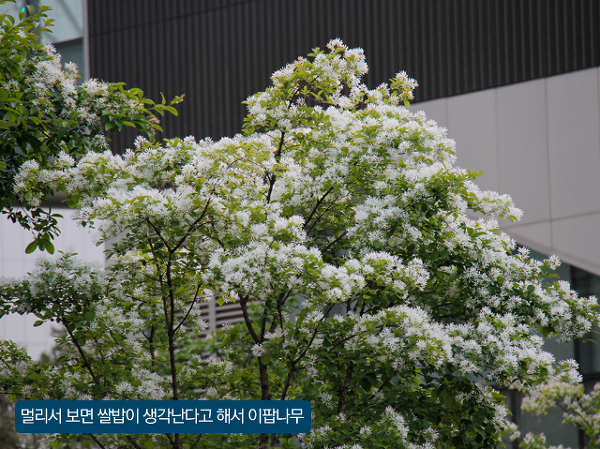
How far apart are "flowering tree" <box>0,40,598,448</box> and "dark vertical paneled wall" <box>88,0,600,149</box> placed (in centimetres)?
818

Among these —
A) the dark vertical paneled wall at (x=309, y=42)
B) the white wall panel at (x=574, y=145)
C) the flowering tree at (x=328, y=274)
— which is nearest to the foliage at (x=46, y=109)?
the flowering tree at (x=328, y=274)

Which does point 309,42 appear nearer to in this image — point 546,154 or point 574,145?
point 546,154

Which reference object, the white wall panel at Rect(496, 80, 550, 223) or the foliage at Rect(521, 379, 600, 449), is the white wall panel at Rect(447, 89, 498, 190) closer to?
the white wall panel at Rect(496, 80, 550, 223)

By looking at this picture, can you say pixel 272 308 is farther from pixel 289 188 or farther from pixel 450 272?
pixel 450 272

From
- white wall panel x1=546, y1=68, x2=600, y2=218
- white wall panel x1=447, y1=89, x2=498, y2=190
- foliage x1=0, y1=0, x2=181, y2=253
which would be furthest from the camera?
white wall panel x1=447, y1=89, x2=498, y2=190

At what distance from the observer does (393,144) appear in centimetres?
680

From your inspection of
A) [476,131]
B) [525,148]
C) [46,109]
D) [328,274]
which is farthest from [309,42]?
[328,274]

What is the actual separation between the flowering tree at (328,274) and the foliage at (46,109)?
0.35 metres

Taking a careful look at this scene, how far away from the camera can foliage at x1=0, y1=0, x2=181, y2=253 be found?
273 inches

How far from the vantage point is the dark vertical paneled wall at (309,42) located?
48.3 ft

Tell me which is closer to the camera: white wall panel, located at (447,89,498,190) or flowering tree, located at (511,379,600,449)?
flowering tree, located at (511,379,600,449)

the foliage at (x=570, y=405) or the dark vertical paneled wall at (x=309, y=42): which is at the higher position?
the dark vertical paneled wall at (x=309, y=42)

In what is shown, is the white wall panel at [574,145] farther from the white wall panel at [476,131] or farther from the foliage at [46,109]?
the foliage at [46,109]

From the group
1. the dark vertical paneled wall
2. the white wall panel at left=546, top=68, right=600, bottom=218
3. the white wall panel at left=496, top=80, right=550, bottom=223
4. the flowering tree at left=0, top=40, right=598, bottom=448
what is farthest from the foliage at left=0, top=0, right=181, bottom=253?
the dark vertical paneled wall
